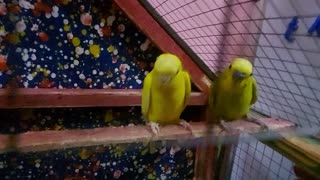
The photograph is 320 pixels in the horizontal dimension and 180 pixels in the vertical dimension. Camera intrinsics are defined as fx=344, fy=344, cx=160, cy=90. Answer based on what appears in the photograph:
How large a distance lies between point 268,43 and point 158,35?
361 millimetres

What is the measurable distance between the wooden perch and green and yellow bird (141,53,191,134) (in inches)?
2.7

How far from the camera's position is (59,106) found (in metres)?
1.01

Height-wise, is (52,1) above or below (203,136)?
above

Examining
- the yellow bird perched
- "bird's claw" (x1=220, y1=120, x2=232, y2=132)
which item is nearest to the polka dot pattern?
the yellow bird perched

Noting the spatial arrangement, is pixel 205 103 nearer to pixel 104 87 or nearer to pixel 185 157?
pixel 185 157

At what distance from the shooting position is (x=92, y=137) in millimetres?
697

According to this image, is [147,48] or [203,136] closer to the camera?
[203,136]

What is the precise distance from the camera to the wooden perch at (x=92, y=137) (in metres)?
0.64

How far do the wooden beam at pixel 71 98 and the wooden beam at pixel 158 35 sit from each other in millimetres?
179

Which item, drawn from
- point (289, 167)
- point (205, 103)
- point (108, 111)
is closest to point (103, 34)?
point (108, 111)

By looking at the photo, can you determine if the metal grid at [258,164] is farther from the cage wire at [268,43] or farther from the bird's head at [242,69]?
the bird's head at [242,69]

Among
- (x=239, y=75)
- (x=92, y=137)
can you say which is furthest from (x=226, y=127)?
(x=92, y=137)

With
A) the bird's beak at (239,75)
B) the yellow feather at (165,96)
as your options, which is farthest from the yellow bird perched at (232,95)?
the yellow feather at (165,96)

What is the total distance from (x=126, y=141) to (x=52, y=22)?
50 centimetres
